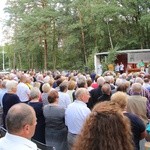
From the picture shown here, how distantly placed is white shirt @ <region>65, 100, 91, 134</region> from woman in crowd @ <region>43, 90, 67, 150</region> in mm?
316

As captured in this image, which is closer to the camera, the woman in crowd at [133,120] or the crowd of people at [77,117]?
the crowd of people at [77,117]

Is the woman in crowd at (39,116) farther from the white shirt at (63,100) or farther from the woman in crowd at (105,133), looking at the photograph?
the woman in crowd at (105,133)

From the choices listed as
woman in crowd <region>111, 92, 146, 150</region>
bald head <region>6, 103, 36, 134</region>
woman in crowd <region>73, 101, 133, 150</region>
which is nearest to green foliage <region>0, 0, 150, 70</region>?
woman in crowd <region>111, 92, 146, 150</region>

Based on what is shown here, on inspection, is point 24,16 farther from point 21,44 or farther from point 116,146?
point 116,146

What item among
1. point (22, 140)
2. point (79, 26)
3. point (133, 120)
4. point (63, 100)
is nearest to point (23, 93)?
point (63, 100)

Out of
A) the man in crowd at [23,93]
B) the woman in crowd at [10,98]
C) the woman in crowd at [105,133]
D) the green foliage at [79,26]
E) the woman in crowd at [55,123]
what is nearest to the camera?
the woman in crowd at [105,133]

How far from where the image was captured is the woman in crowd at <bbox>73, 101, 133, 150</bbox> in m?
2.56

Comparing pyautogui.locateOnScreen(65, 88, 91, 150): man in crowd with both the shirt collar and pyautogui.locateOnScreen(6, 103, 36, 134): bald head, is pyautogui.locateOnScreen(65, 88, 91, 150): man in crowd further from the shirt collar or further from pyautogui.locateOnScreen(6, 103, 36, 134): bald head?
the shirt collar

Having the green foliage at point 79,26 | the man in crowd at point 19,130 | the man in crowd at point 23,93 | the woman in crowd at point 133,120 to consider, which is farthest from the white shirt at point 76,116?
the green foliage at point 79,26

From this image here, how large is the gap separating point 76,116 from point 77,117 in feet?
0.08

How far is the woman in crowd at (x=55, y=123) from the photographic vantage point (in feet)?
22.2

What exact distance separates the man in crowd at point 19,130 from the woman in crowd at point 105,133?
561 mm

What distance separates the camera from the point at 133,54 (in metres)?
33.2

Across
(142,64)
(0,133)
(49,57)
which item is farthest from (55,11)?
(0,133)
